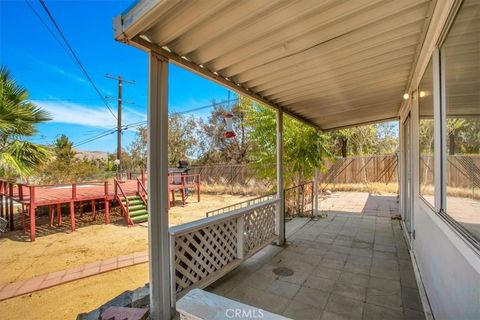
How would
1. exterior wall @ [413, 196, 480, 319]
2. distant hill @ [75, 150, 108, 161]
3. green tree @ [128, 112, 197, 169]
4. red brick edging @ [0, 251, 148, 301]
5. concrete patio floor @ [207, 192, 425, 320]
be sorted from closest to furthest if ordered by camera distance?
exterior wall @ [413, 196, 480, 319] → concrete patio floor @ [207, 192, 425, 320] → red brick edging @ [0, 251, 148, 301] → green tree @ [128, 112, 197, 169] → distant hill @ [75, 150, 108, 161]

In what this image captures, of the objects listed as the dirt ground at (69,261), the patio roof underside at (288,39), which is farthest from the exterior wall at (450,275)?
the dirt ground at (69,261)

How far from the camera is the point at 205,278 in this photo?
2.44 m

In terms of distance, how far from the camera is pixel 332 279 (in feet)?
8.73

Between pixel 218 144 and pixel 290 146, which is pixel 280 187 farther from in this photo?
pixel 218 144

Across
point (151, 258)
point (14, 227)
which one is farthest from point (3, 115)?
point (151, 258)

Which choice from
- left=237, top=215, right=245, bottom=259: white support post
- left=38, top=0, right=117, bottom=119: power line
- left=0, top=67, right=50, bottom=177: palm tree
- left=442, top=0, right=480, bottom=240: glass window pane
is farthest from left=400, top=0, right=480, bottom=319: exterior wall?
left=0, top=67, right=50, bottom=177: palm tree

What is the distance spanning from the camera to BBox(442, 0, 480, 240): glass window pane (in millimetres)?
1015

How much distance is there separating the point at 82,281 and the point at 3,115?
3.58m

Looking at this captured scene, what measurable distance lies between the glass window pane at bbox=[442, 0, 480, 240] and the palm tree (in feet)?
21.2

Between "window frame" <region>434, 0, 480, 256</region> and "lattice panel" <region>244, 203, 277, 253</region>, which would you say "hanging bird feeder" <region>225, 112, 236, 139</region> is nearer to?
"lattice panel" <region>244, 203, 277, 253</region>

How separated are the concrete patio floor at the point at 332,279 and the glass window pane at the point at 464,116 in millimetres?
1289

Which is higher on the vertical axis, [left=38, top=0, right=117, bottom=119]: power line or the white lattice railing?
[left=38, top=0, right=117, bottom=119]: power line

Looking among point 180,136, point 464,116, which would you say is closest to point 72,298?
point 464,116

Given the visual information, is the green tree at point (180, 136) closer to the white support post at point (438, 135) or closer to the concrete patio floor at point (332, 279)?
the concrete patio floor at point (332, 279)
